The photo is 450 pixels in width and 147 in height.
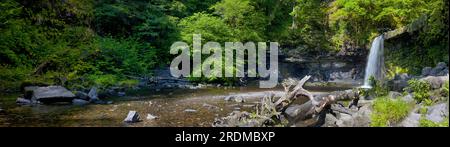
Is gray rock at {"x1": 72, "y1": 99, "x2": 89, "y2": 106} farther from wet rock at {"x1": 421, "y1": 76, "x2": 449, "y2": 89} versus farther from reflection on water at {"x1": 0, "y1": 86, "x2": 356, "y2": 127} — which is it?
wet rock at {"x1": 421, "y1": 76, "x2": 449, "y2": 89}

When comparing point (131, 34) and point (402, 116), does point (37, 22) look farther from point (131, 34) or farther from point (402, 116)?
point (402, 116)

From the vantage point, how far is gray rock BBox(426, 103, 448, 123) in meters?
8.23

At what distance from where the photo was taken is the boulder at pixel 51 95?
16050 millimetres

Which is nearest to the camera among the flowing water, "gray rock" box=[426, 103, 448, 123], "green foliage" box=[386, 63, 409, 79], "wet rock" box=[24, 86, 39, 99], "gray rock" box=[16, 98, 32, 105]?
"gray rock" box=[426, 103, 448, 123]

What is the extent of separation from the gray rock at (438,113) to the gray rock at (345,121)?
5.82 feet

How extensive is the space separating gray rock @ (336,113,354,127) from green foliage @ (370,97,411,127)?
25.7 inches

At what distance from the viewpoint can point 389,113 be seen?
31.8 feet

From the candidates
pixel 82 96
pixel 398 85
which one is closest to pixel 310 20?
pixel 398 85

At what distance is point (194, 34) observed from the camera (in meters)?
28.0

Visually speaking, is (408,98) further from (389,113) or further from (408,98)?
(389,113)

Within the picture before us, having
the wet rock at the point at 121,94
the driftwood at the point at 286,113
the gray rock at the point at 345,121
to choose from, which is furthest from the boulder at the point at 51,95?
the gray rock at the point at 345,121


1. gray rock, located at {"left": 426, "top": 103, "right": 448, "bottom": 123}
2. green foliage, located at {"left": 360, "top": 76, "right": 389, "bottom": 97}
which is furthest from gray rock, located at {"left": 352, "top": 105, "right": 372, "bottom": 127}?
green foliage, located at {"left": 360, "top": 76, "right": 389, "bottom": 97}

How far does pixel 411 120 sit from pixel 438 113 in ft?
1.91
